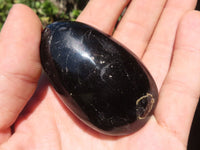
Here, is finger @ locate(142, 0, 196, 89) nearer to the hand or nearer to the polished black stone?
the hand

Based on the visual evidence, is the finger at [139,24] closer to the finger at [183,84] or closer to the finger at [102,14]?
the finger at [102,14]

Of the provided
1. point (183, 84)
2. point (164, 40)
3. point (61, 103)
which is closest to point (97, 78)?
point (61, 103)

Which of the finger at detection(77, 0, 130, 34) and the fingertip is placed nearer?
the fingertip

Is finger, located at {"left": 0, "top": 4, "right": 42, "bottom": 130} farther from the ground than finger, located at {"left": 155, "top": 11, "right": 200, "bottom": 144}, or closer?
farther from the ground

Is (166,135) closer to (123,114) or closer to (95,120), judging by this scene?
(123,114)

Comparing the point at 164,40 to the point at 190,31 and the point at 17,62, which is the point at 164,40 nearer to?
the point at 190,31

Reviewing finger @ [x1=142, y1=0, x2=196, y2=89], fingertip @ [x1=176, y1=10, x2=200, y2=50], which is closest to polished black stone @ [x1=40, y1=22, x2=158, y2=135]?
finger @ [x1=142, y1=0, x2=196, y2=89]
